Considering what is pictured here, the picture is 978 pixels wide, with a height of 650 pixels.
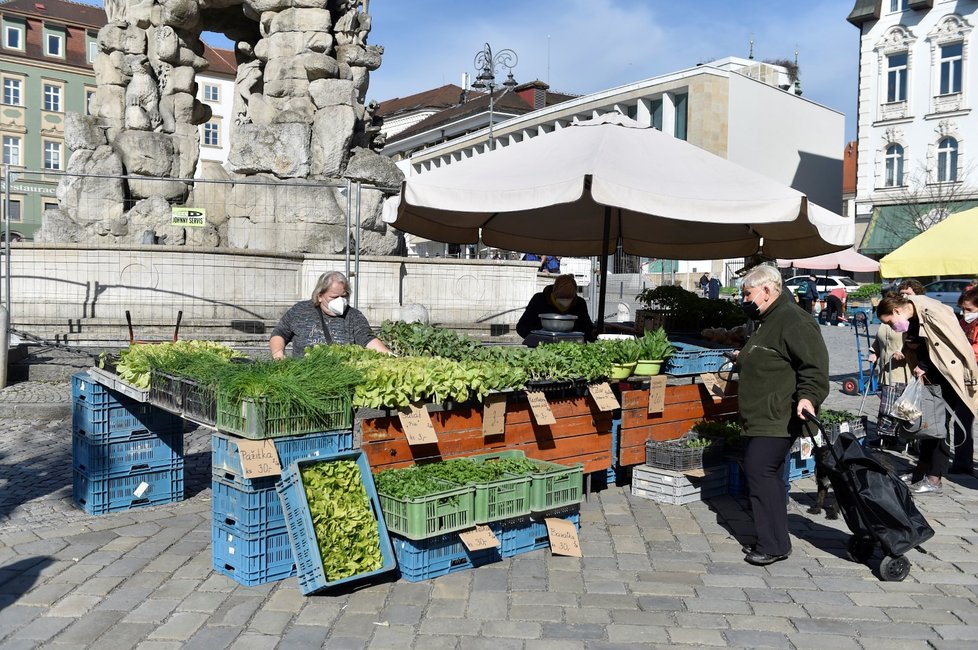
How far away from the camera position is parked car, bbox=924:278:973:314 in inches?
1071

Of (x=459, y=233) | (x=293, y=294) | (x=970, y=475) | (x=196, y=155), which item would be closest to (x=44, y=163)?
(x=196, y=155)

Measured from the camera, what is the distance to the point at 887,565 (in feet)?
17.7

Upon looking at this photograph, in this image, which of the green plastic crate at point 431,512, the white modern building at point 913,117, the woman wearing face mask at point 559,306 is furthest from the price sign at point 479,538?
the white modern building at point 913,117

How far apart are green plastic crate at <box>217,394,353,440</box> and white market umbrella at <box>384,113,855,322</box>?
2426 millimetres

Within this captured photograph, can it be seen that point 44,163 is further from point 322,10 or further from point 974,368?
point 974,368

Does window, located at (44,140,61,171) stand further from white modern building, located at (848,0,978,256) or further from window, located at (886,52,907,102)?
window, located at (886,52,907,102)

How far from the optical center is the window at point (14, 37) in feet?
201

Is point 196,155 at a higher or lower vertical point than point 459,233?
higher

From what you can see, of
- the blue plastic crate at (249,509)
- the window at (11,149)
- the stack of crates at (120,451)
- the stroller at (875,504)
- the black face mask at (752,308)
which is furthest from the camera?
the window at (11,149)

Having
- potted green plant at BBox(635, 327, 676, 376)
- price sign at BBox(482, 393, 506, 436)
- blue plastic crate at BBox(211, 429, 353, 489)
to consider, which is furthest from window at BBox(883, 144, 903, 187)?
blue plastic crate at BBox(211, 429, 353, 489)

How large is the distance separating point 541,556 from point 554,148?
352cm

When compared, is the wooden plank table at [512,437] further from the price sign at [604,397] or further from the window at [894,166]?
the window at [894,166]

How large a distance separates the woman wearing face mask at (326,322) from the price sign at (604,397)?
63.7 inches

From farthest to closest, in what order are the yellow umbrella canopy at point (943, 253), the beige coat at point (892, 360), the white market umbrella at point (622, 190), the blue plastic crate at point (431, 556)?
1. the yellow umbrella canopy at point (943, 253)
2. the beige coat at point (892, 360)
3. the white market umbrella at point (622, 190)
4. the blue plastic crate at point (431, 556)
